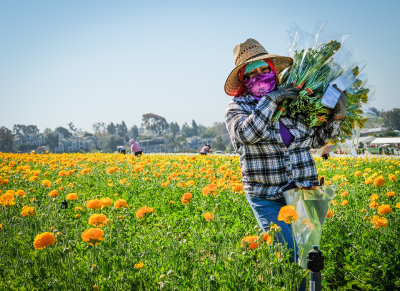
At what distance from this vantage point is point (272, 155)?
2146 mm

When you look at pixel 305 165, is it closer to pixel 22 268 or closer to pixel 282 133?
pixel 282 133

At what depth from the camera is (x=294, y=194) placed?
1.98m

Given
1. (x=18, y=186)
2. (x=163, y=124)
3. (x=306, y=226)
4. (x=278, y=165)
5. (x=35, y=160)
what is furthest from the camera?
(x=163, y=124)

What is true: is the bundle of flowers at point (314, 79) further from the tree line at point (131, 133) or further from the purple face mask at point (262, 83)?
the tree line at point (131, 133)

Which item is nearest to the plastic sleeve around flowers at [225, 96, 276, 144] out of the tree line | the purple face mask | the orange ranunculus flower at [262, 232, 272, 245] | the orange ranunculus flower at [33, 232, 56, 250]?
the purple face mask

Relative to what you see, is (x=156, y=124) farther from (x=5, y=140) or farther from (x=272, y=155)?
(x=272, y=155)

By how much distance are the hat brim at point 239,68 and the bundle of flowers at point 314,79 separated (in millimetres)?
75

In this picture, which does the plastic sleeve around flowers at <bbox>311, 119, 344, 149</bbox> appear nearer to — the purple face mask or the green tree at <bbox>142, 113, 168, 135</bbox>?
the purple face mask

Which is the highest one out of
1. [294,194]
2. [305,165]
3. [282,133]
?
[282,133]

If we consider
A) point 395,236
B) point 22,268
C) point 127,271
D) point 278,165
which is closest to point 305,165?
point 278,165

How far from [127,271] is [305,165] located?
4.99 feet

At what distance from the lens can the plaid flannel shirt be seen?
6.93 ft

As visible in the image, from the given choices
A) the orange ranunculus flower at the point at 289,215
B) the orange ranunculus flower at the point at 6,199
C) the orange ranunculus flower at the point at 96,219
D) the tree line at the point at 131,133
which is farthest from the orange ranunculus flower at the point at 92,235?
the tree line at the point at 131,133

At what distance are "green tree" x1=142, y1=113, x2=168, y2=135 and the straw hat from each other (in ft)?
417
